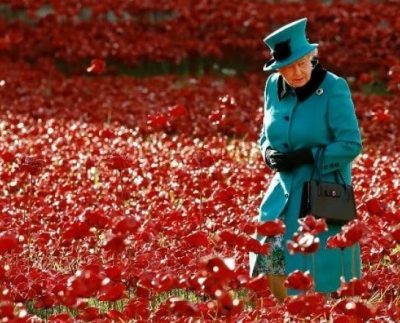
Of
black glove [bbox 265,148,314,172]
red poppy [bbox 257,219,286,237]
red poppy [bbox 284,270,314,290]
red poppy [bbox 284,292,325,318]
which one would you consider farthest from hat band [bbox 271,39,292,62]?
red poppy [bbox 284,292,325,318]

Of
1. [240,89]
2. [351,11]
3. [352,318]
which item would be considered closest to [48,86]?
[240,89]

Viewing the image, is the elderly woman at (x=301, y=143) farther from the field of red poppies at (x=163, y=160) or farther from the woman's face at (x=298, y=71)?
the field of red poppies at (x=163, y=160)

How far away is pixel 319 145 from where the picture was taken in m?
5.48

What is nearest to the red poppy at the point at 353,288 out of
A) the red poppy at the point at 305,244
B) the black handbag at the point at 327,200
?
the red poppy at the point at 305,244

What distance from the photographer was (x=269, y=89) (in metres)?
5.73

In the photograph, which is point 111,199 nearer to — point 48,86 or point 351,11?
point 48,86

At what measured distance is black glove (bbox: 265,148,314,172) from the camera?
214 inches

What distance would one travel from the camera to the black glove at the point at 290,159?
5.43m

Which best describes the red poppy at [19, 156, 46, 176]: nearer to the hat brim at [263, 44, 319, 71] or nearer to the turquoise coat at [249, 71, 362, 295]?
the turquoise coat at [249, 71, 362, 295]

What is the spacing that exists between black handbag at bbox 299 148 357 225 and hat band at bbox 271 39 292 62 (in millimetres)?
472

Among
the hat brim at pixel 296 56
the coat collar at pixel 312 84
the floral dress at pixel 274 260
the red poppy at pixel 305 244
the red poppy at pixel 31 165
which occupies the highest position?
the hat brim at pixel 296 56

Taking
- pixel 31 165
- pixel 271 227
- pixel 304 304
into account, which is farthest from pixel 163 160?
pixel 304 304

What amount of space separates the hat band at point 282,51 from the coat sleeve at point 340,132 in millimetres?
317

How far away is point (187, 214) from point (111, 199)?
3.50ft
